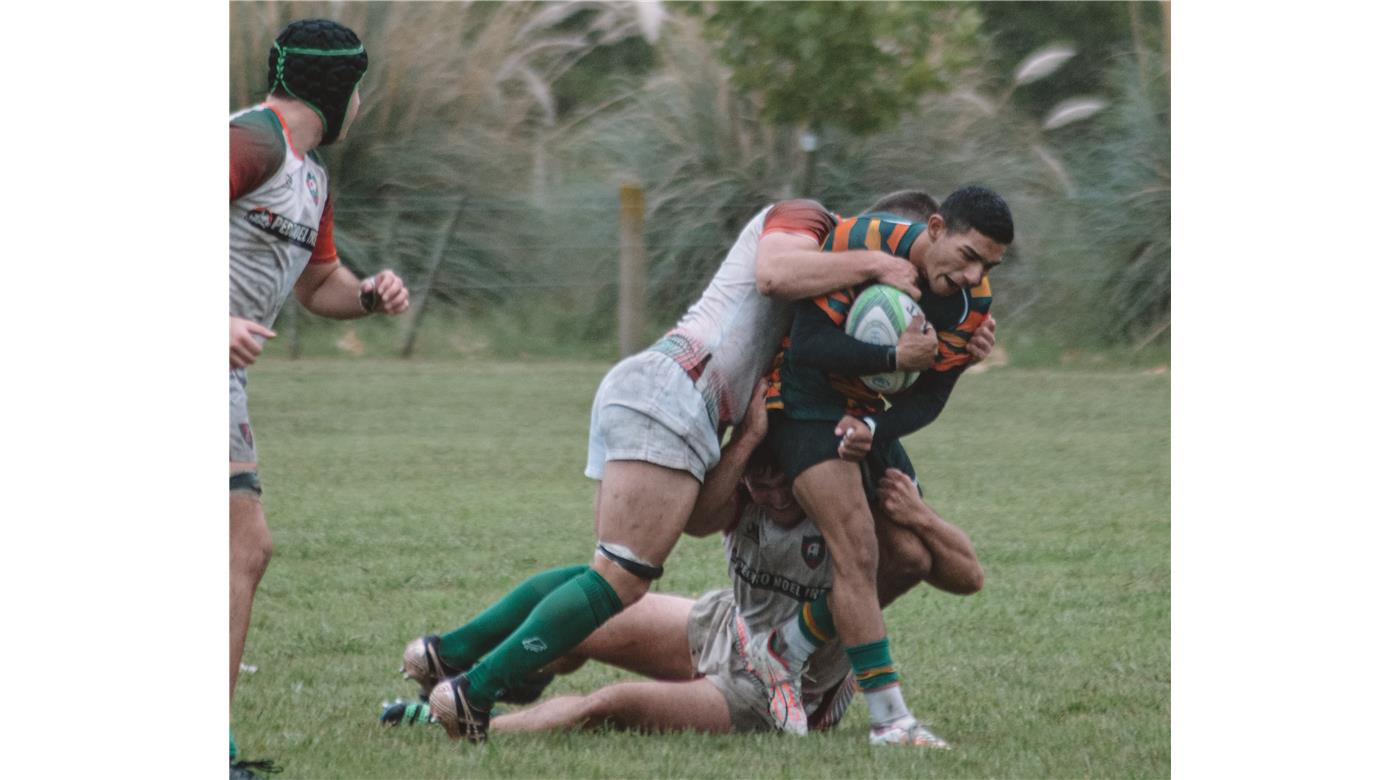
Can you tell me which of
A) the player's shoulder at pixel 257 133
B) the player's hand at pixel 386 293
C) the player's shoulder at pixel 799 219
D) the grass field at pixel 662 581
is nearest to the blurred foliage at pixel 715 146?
the grass field at pixel 662 581

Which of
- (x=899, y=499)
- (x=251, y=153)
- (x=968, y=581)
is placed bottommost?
(x=968, y=581)

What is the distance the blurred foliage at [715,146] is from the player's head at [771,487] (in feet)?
31.0

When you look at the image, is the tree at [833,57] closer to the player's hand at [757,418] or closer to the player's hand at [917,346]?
the player's hand at [757,418]

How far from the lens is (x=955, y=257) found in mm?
3928

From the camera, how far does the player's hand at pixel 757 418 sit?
13.4 ft

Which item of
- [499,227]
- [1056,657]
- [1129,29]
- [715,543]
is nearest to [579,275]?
[499,227]

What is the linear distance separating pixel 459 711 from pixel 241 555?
2.03 feet

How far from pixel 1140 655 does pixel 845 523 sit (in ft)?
4.99

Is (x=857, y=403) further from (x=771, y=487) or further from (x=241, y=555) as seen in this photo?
(x=241, y=555)

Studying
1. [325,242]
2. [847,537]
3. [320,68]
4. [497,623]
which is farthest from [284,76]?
[847,537]

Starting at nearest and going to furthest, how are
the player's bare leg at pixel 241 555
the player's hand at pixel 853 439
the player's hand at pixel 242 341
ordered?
the player's hand at pixel 242 341, the player's bare leg at pixel 241 555, the player's hand at pixel 853 439

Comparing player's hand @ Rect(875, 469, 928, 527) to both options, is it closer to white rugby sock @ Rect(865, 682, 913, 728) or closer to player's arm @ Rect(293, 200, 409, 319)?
white rugby sock @ Rect(865, 682, 913, 728)

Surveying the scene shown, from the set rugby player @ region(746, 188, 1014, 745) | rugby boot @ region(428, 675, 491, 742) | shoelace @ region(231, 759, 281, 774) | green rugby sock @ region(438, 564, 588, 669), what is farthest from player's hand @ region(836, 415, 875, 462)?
shoelace @ region(231, 759, 281, 774)

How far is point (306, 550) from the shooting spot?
6.76 metres
